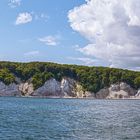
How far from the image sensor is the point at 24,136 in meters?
54.2

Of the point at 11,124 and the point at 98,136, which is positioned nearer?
the point at 98,136

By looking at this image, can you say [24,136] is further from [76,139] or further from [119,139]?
[119,139]

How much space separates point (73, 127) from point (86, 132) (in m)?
6.48

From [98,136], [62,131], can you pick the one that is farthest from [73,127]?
[98,136]

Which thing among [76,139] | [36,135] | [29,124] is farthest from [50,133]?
[29,124]

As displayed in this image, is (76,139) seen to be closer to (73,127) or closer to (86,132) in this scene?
(86,132)

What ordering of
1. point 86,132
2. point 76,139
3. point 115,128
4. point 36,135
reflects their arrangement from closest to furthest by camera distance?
point 76,139
point 36,135
point 86,132
point 115,128

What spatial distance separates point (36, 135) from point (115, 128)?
14613mm

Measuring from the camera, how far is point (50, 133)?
189ft

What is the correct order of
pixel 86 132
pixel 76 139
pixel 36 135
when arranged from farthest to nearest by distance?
pixel 86 132, pixel 36 135, pixel 76 139

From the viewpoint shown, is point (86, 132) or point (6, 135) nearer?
point (6, 135)

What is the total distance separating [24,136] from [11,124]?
1380 cm

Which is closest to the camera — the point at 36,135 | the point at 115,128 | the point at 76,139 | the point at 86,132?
the point at 76,139

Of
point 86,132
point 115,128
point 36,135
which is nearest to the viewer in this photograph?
point 36,135
